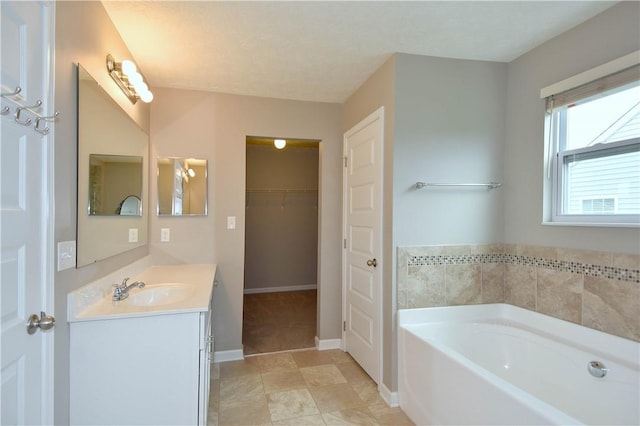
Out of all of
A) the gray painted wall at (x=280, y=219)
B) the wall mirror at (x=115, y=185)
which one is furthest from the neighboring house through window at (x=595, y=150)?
the gray painted wall at (x=280, y=219)

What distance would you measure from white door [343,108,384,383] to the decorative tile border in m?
0.39

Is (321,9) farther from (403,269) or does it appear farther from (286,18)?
(403,269)

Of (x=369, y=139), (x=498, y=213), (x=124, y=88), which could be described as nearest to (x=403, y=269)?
(x=498, y=213)

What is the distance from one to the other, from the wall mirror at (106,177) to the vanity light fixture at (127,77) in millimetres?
162

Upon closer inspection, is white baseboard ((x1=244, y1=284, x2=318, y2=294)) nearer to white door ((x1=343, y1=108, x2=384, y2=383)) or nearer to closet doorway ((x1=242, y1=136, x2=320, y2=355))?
closet doorway ((x1=242, y1=136, x2=320, y2=355))

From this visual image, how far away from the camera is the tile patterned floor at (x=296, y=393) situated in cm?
210

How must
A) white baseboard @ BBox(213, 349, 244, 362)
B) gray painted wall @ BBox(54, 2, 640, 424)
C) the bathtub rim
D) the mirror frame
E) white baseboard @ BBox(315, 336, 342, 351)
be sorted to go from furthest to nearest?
1. white baseboard @ BBox(315, 336, 342, 351)
2. white baseboard @ BBox(213, 349, 244, 362)
3. the mirror frame
4. the bathtub rim
5. gray painted wall @ BBox(54, 2, 640, 424)

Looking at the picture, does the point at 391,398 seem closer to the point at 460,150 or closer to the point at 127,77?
the point at 460,150

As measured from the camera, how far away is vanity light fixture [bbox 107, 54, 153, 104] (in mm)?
1892

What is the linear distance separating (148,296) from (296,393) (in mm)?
1281

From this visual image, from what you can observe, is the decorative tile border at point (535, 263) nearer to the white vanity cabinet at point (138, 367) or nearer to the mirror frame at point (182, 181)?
the white vanity cabinet at point (138, 367)

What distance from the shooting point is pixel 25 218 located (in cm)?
112

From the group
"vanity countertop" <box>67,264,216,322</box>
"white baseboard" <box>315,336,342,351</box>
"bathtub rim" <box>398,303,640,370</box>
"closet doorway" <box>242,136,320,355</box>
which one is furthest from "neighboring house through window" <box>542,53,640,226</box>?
"closet doorway" <box>242,136,320,355</box>

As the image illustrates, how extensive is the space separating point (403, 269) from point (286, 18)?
1.76 m
